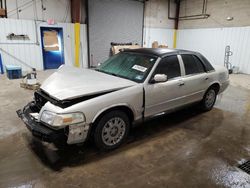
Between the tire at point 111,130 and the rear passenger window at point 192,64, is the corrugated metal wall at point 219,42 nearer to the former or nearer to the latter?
the rear passenger window at point 192,64

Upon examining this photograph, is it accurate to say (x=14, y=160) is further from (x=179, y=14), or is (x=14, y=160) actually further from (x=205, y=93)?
(x=179, y=14)

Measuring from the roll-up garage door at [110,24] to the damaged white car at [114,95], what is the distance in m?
6.95

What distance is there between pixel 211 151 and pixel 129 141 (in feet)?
3.95

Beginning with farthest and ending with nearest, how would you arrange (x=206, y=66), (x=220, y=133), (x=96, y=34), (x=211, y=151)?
1. (x=96, y=34)
2. (x=206, y=66)
3. (x=220, y=133)
4. (x=211, y=151)

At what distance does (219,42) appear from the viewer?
11164mm

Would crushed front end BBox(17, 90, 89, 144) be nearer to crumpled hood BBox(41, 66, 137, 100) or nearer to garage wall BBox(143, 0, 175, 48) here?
crumpled hood BBox(41, 66, 137, 100)

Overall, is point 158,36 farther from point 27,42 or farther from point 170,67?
point 170,67

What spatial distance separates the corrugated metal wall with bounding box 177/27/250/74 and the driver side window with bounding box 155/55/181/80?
848cm

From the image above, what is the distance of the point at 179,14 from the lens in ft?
44.3

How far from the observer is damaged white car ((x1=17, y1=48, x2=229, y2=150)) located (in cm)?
225

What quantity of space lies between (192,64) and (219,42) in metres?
8.93

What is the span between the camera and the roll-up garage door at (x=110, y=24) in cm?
983

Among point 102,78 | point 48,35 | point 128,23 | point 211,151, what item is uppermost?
point 128,23

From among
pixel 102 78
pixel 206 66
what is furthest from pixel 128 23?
pixel 102 78
